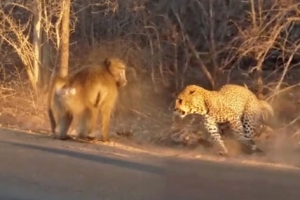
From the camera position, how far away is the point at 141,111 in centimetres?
2028

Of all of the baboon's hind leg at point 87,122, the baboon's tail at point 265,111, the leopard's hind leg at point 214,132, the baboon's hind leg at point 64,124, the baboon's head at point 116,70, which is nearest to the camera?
the leopard's hind leg at point 214,132

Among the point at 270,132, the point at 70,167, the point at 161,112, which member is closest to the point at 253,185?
the point at 70,167

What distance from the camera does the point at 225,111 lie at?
47.5 ft

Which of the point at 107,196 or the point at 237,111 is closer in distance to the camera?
the point at 107,196

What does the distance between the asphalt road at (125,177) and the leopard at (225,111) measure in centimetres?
147

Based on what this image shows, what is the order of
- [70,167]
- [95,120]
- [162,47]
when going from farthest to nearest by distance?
[162,47] → [95,120] → [70,167]

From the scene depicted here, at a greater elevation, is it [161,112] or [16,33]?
[16,33]

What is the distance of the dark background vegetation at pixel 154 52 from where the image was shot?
17844 millimetres

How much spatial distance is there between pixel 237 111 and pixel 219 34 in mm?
5557

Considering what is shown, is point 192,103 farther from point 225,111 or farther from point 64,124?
point 64,124

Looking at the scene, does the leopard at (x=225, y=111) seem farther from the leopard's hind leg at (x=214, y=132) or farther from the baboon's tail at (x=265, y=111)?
the baboon's tail at (x=265, y=111)

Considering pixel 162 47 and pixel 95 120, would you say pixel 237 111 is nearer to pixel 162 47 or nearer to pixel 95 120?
pixel 95 120

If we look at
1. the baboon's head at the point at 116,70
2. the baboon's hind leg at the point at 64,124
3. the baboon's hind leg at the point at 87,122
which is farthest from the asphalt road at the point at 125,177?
the baboon's head at the point at 116,70

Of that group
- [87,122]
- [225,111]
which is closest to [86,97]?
[87,122]
